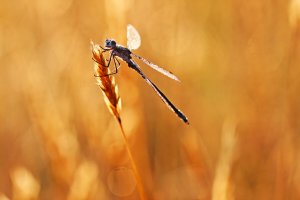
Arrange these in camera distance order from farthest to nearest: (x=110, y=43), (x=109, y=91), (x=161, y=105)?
1. (x=161, y=105)
2. (x=110, y=43)
3. (x=109, y=91)

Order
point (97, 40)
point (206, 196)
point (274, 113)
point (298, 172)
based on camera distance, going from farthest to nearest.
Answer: point (97, 40) < point (274, 113) < point (298, 172) < point (206, 196)

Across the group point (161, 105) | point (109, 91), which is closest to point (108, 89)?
point (109, 91)

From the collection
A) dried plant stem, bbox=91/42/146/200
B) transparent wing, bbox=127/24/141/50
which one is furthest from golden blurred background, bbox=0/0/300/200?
dried plant stem, bbox=91/42/146/200

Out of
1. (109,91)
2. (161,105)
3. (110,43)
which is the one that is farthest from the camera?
(161,105)

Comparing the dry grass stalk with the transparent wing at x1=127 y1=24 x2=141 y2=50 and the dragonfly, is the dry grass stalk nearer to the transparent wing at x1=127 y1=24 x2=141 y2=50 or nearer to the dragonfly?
the dragonfly

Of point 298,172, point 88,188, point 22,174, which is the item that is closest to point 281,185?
point 298,172

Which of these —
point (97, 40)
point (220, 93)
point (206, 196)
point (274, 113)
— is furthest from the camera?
point (97, 40)

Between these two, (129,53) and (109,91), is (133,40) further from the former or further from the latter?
(109,91)

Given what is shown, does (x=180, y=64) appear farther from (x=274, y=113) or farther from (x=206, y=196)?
(x=206, y=196)

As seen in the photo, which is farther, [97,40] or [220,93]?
[97,40]
